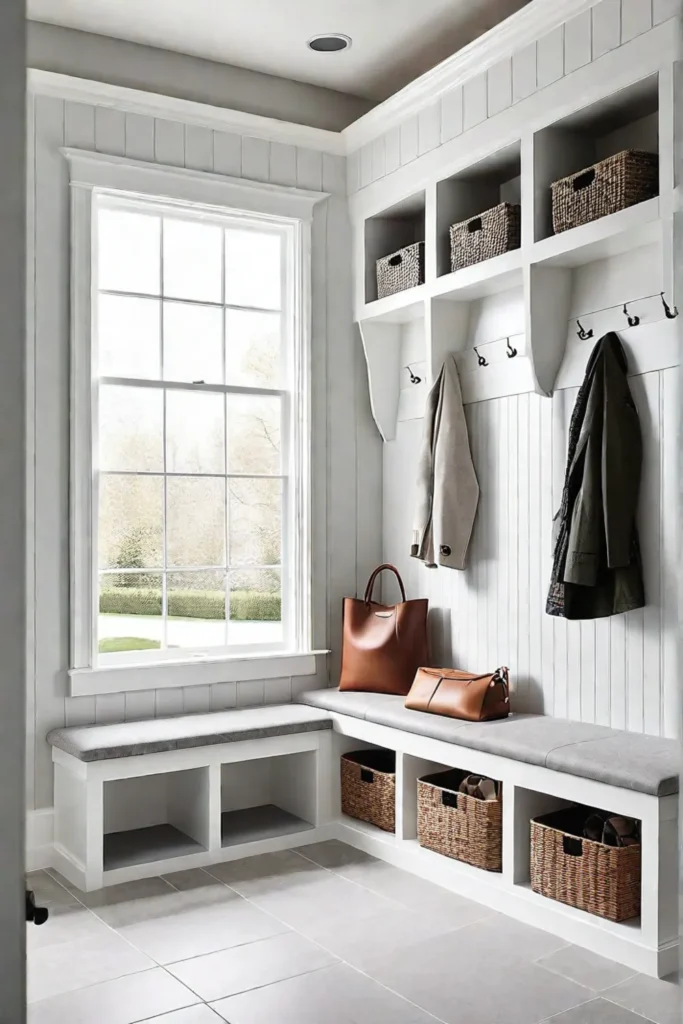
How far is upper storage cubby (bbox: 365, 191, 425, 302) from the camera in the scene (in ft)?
14.0

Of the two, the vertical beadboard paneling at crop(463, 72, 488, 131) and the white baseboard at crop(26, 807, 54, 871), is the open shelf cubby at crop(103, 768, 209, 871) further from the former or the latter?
the vertical beadboard paneling at crop(463, 72, 488, 131)

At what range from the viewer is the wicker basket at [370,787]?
3.66 m

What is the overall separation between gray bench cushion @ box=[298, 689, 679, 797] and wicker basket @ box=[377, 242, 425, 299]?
1.72 m

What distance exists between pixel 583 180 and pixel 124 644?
2.43m

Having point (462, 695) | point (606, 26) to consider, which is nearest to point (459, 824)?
point (462, 695)

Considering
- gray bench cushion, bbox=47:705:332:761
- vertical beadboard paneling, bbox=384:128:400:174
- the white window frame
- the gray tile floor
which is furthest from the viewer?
vertical beadboard paneling, bbox=384:128:400:174

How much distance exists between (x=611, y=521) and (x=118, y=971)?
195cm

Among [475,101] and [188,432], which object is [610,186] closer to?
[475,101]

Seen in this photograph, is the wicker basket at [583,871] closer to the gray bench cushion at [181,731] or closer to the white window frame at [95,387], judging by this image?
the gray bench cushion at [181,731]

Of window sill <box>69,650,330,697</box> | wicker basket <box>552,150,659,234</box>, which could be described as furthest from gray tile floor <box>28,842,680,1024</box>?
wicker basket <box>552,150,659,234</box>

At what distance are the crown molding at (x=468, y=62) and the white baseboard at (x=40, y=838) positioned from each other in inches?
121

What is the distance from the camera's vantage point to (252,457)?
4.14 m

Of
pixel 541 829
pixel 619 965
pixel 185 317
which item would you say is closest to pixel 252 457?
pixel 185 317

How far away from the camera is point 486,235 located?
139 inches
